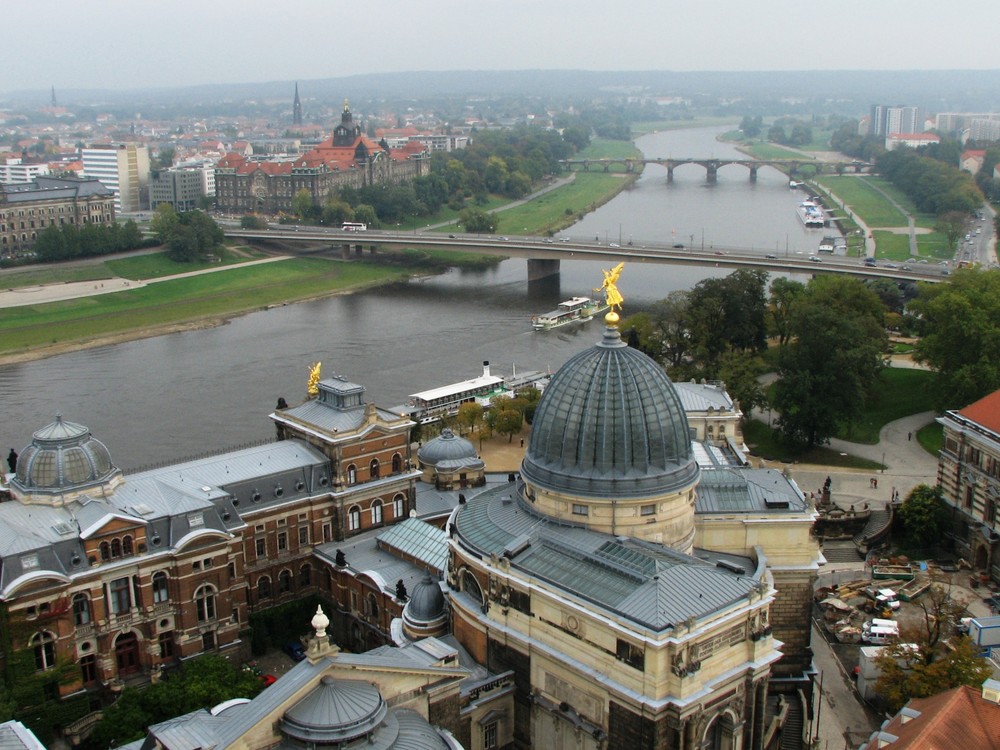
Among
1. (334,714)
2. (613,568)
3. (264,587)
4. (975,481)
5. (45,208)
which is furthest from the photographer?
(45,208)

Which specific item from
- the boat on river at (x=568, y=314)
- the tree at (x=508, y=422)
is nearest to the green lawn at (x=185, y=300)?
the boat on river at (x=568, y=314)

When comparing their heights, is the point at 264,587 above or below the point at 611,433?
below

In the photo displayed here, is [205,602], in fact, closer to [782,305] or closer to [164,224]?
[782,305]

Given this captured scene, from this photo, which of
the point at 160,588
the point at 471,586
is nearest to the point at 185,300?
the point at 160,588

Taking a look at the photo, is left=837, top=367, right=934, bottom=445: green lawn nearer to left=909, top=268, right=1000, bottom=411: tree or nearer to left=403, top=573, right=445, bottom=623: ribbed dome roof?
left=909, top=268, right=1000, bottom=411: tree

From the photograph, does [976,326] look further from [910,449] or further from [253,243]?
[253,243]

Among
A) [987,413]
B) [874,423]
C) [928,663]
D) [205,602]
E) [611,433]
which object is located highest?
[611,433]

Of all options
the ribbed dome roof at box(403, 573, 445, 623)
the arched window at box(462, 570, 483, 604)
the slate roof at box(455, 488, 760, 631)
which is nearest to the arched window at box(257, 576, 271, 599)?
the ribbed dome roof at box(403, 573, 445, 623)
